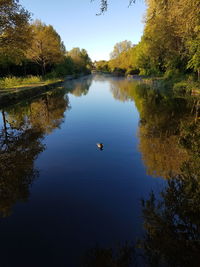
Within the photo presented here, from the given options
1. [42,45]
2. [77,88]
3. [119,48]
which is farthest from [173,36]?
[119,48]

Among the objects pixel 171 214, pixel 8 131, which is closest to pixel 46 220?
pixel 171 214

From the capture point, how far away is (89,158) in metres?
7.44

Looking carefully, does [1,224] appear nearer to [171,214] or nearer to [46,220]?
[46,220]

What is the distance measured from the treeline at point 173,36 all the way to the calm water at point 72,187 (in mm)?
5897

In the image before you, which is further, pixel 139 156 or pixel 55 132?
pixel 55 132

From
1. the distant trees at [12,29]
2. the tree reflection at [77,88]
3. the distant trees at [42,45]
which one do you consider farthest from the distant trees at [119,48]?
the distant trees at [12,29]

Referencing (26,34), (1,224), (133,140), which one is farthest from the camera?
(26,34)

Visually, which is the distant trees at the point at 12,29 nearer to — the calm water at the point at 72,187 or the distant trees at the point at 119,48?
the calm water at the point at 72,187

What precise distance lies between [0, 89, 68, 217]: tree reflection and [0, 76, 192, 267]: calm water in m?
0.03

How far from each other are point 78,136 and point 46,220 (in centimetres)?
603

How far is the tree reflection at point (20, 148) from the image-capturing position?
531 centimetres

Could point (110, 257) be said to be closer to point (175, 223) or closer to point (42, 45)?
point (175, 223)

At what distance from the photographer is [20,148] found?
26.9 feet

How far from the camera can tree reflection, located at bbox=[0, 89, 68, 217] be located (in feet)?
17.4
